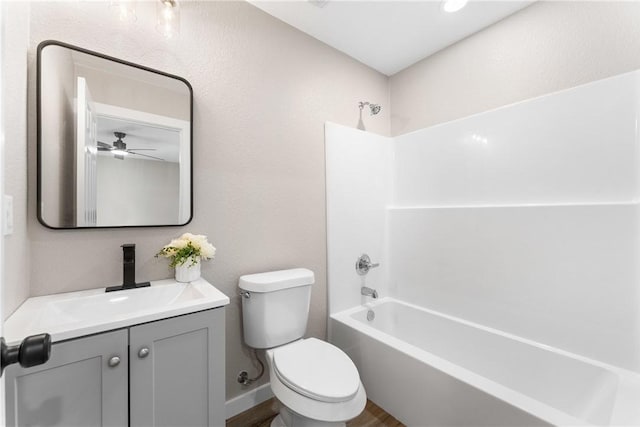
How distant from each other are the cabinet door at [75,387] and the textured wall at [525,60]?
2421mm

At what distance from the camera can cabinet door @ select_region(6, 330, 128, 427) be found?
784 mm

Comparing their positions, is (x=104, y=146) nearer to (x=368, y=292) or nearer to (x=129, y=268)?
(x=129, y=268)

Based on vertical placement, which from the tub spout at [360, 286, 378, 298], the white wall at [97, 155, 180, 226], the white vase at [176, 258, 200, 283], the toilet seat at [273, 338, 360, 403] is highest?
the white wall at [97, 155, 180, 226]

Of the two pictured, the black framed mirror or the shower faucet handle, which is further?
the shower faucet handle

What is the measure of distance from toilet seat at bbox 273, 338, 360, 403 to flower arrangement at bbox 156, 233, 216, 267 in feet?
2.11

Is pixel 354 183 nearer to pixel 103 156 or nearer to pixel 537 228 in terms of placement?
pixel 537 228

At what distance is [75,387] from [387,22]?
2.44m

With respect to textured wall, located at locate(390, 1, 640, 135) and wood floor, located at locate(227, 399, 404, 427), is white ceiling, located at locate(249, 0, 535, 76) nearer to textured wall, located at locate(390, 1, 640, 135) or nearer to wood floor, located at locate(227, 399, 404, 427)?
textured wall, located at locate(390, 1, 640, 135)

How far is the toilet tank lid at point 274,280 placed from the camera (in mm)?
1565

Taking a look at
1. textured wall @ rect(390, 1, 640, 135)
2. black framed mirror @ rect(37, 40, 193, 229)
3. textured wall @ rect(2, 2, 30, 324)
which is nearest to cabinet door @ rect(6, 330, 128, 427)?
textured wall @ rect(2, 2, 30, 324)

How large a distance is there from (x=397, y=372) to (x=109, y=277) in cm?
160

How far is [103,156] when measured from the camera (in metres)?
1.32

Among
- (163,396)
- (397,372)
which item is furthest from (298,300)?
(163,396)

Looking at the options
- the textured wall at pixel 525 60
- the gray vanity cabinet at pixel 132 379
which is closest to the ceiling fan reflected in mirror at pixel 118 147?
the gray vanity cabinet at pixel 132 379
